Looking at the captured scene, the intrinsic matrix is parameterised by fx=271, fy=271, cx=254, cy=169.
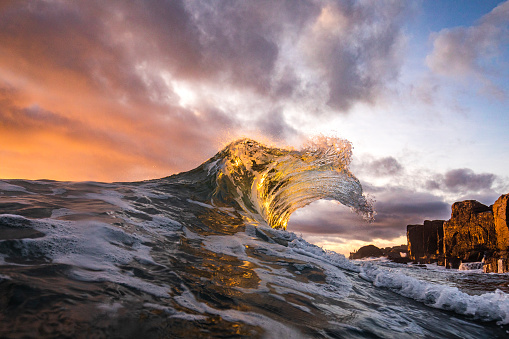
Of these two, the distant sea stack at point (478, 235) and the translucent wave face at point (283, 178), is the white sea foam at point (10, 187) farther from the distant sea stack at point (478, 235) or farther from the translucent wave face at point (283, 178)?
the distant sea stack at point (478, 235)

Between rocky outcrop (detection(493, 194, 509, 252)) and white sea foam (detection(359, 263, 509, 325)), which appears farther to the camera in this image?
rocky outcrop (detection(493, 194, 509, 252))

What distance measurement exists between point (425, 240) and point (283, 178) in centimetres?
3856

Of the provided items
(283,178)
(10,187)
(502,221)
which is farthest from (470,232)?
(10,187)

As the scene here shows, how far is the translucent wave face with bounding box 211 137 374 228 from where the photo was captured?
30.1 feet

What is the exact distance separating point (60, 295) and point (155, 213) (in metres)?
3.08

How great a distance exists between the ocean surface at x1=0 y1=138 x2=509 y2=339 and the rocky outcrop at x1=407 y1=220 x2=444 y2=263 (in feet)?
135

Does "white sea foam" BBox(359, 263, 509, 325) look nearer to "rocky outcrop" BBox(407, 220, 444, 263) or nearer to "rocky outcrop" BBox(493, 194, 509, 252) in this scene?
"rocky outcrop" BBox(493, 194, 509, 252)

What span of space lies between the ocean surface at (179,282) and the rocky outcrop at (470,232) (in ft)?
85.6

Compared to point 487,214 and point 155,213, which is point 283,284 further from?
point 487,214

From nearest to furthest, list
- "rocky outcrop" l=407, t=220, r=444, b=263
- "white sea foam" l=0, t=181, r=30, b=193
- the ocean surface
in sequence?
the ocean surface, "white sea foam" l=0, t=181, r=30, b=193, "rocky outcrop" l=407, t=220, r=444, b=263

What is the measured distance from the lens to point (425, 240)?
40094 mm

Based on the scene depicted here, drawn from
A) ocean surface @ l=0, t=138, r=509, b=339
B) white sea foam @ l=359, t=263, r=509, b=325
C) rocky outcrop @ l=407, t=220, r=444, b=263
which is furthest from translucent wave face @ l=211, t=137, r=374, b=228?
rocky outcrop @ l=407, t=220, r=444, b=263

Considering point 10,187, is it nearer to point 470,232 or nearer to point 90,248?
point 90,248

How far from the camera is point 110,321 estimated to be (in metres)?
1.74
